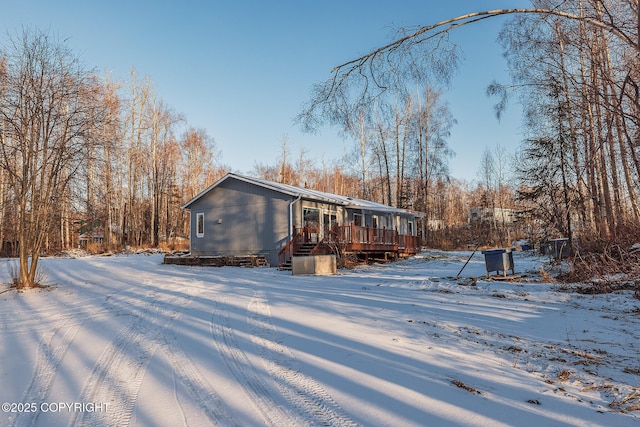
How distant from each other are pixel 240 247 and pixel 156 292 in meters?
9.98

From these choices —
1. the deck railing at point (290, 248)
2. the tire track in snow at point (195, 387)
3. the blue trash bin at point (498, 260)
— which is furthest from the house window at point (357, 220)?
the tire track in snow at point (195, 387)

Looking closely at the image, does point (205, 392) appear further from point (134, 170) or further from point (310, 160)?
point (310, 160)

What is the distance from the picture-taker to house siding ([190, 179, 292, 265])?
18.0 m

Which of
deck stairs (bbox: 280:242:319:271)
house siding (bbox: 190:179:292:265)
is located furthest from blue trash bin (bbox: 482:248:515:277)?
house siding (bbox: 190:179:292:265)

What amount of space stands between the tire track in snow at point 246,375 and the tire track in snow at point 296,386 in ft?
0.49

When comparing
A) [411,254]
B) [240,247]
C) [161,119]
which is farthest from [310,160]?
[240,247]

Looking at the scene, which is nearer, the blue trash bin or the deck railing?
the blue trash bin

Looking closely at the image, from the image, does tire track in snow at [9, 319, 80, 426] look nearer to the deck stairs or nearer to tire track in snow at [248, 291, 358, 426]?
tire track in snow at [248, 291, 358, 426]

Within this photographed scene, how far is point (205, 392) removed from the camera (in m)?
3.26

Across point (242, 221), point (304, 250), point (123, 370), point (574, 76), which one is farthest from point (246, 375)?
point (242, 221)

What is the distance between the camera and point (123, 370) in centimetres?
383

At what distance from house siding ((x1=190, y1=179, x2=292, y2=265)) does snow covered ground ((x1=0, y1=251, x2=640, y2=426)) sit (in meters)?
10.3

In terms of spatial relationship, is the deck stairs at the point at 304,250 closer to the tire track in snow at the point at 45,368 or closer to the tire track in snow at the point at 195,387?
the tire track in snow at the point at 45,368

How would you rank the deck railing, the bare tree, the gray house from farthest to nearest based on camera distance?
the gray house → the deck railing → the bare tree
